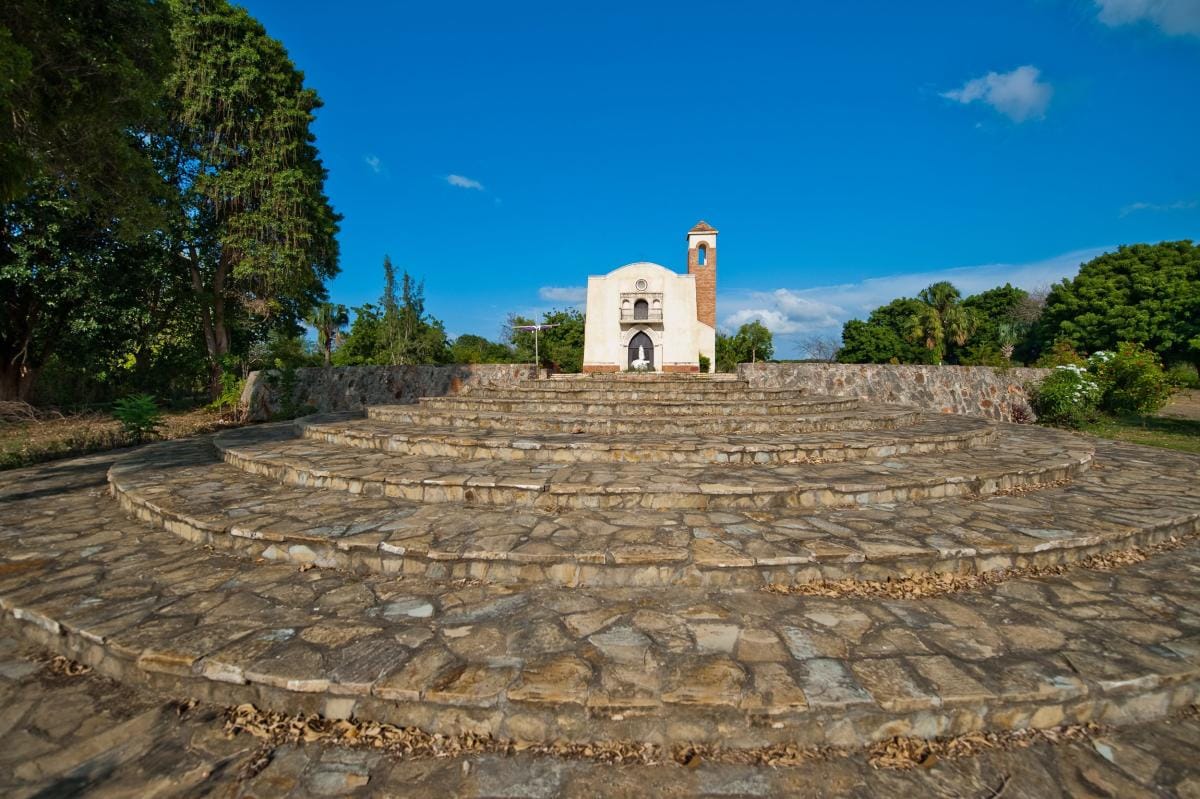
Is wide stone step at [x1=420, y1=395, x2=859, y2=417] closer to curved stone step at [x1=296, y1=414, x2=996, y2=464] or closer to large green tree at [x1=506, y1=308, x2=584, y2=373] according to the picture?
curved stone step at [x1=296, y1=414, x2=996, y2=464]

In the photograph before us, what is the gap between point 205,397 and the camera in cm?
1463

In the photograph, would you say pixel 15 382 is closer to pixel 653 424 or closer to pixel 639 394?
pixel 639 394

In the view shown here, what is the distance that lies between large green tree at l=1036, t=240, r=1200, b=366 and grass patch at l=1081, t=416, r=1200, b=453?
49.8 feet

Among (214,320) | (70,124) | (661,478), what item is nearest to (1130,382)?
(661,478)

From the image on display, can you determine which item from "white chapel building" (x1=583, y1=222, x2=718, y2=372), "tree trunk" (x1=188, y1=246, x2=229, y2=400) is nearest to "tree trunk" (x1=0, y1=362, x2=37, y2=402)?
"tree trunk" (x1=188, y1=246, x2=229, y2=400)

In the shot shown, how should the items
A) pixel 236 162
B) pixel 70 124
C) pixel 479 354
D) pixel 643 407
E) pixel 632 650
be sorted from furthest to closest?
pixel 479 354, pixel 236 162, pixel 643 407, pixel 70 124, pixel 632 650

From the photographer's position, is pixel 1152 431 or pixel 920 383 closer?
pixel 1152 431

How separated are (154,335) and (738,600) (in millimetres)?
17226

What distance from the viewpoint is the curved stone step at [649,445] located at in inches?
197

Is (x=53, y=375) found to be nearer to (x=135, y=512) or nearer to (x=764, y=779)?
(x=135, y=512)

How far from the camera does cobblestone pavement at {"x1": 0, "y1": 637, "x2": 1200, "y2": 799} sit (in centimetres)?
163

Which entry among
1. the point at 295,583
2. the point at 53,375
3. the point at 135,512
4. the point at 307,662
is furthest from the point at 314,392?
the point at 307,662

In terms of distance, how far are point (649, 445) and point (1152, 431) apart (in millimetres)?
11776

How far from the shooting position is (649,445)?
5.09m
